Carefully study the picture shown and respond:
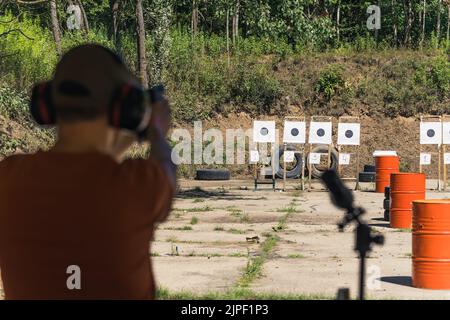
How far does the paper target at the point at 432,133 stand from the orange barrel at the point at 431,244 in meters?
20.2

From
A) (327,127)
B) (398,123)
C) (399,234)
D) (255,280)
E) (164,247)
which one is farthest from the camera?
(398,123)

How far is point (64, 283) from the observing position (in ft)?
10.8

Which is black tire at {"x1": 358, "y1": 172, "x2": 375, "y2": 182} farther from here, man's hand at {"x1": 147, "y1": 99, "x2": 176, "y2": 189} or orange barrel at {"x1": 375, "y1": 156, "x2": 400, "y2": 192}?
man's hand at {"x1": 147, "y1": 99, "x2": 176, "y2": 189}

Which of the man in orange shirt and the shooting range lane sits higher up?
the man in orange shirt

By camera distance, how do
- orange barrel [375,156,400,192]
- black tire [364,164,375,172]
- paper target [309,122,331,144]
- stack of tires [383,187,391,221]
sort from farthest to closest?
black tire [364,164,375,172] < paper target [309,122,331,144] < orange barrel [375,156,400,192] < stack of tires [383,187,391,221]

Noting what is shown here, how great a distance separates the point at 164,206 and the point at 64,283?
15.8 inches

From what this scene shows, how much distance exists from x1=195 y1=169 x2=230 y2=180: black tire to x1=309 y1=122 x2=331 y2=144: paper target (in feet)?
10.3

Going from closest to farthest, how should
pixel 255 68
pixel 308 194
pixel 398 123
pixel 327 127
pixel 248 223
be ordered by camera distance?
pixel 248 223 < pixel 308 194 < pixel 327 127 < pixel 398 123 < pixel 255 68

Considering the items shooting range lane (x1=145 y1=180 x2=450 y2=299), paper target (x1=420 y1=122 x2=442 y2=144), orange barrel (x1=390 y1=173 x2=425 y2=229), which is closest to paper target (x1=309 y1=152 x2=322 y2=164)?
paper target (x1=420 y1=122 x2=442 y2=144)

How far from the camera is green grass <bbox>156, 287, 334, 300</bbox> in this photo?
1050 cm

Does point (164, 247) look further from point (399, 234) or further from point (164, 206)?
point (164, 206)

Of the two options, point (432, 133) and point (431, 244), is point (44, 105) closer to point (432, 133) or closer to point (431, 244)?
point (431, 244)

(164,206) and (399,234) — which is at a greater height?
(164,206)

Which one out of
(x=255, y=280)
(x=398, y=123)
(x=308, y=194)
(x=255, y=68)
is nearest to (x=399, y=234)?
(x=255, y=280)
